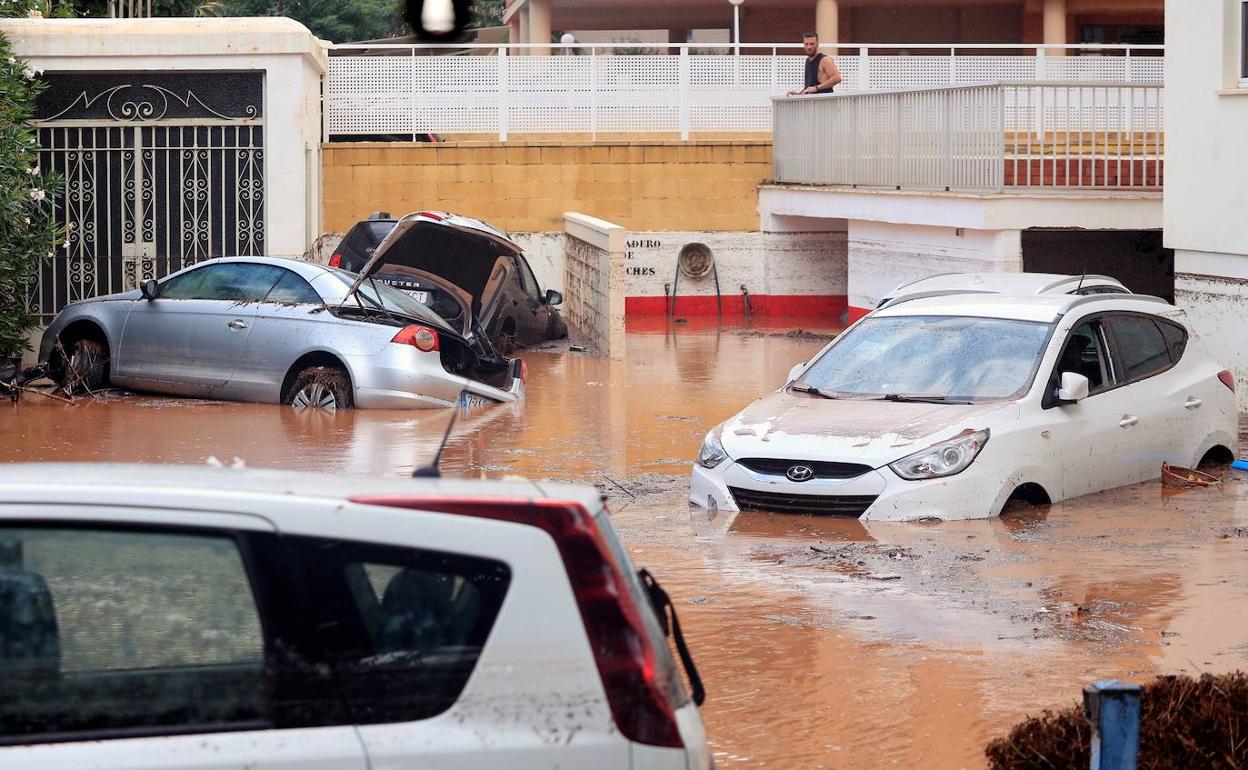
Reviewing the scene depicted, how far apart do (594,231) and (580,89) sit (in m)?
5.21

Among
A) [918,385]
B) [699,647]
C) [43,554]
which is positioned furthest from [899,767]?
[918,385]

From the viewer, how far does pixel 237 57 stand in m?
18.9

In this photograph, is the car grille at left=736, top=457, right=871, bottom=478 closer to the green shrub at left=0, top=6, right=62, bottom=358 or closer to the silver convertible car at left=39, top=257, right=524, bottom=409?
the silver convertible car at left=39, top=257, right=524, bottom=409

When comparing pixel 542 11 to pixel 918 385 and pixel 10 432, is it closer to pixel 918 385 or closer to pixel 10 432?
pixel 10 432

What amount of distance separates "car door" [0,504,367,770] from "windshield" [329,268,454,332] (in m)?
11.3

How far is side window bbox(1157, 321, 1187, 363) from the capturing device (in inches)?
460

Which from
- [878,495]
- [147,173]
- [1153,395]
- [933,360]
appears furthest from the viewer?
[147,173]

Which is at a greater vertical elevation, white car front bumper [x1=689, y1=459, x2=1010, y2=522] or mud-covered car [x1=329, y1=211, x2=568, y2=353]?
mud-covered car [x1=329, y1=211, x2=568, y2=353]

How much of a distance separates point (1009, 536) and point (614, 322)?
416 inches

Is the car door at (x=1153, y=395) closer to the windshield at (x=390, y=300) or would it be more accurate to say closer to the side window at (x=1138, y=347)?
the side window at (x=1138, y=347)

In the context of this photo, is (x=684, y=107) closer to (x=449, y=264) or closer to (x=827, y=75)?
(x=827, y=75)

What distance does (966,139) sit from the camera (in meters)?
18.4

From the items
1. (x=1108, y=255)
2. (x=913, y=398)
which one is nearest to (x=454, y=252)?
(x=913, y=398)

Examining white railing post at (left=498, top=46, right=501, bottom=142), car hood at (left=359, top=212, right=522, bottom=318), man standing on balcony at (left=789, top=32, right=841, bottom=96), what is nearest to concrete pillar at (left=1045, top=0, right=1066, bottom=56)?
man standing on balcony at (left=789, top=32, right=841, bottom=96)
